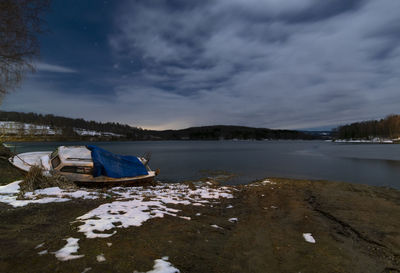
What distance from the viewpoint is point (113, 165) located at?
45.8 feet

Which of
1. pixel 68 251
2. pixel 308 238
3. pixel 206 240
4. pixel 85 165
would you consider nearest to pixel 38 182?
pixel 85 165

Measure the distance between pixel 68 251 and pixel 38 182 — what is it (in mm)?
7252

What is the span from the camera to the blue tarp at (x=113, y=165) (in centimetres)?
1298

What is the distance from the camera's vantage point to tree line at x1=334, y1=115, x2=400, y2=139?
131m

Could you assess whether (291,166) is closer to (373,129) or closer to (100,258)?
Answer: (100,258)

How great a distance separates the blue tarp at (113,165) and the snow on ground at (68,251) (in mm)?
9322

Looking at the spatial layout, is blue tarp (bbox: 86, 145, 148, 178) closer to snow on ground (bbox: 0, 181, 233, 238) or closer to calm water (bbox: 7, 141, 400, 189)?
snow on ground (bbox: 0, 181, 233, 238)

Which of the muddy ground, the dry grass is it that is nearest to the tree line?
the muddy ground

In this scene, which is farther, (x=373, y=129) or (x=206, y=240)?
(x=373, y=129)

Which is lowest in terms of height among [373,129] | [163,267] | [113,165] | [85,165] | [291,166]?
[291,166]

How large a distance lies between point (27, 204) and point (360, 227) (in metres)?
11.6

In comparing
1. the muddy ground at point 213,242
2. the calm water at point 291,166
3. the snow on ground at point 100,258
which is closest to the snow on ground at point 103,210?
the muddy ground at point 213,242

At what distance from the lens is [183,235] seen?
5258 millimetres

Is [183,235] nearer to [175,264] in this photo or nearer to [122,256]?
[175,264]
